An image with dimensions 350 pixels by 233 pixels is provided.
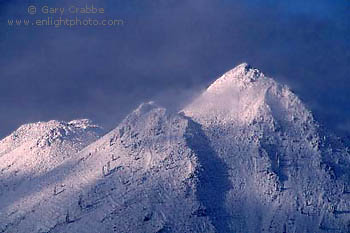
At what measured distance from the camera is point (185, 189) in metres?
198

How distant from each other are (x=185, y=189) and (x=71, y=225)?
32.0 m

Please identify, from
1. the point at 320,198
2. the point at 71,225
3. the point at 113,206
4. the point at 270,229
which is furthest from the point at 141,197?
the point at 320,198

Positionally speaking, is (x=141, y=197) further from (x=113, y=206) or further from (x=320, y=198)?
(x=320, y=198)

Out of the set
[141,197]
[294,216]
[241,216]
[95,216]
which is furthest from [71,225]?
[294,216]

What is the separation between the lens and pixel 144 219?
189 m

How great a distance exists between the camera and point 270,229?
192m

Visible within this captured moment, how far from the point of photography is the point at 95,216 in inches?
7672

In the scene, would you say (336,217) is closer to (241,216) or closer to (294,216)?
(294,216)

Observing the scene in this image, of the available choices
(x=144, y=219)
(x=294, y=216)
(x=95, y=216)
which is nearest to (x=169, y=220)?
(x=144, y=219)

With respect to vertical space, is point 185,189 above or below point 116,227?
above

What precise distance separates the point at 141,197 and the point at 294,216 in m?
41.2

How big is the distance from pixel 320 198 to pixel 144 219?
1926 inches

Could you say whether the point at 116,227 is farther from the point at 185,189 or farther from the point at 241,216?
the point at 241,216

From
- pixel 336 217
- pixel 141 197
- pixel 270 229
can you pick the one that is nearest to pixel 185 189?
pixel 141 197
